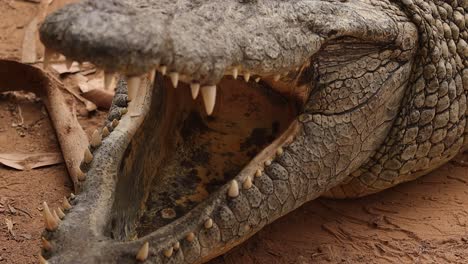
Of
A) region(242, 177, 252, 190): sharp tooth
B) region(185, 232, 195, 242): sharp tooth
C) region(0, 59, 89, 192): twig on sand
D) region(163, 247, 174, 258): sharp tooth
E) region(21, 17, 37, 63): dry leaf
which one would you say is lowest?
region(0, 59, 89, 192): twig on sand

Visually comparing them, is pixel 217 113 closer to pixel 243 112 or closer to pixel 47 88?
pixel 243 112

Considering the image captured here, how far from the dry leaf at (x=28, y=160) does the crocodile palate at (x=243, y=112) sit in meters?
0.69

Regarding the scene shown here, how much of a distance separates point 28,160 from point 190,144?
39.2 inches

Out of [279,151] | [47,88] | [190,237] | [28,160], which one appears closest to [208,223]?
[190,237]

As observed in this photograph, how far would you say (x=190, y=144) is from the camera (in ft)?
9.21

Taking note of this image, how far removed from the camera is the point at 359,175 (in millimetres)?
2906

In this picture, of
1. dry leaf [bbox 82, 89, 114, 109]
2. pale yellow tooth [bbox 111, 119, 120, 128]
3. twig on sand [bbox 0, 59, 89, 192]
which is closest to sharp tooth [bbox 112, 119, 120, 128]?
pale yellow tooth [bbox 111, 119, 120, 128]

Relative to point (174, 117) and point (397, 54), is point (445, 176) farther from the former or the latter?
point (174, 117)

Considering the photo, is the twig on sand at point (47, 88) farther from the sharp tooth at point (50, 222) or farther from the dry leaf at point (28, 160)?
the sharp tooth at point (50, 222)

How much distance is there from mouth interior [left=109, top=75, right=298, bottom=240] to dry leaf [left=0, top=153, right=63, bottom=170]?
34.3 inches

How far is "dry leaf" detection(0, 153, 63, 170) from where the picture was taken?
3.29 meters

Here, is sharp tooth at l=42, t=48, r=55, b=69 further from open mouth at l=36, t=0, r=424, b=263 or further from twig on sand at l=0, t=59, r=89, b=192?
twig on sand at l=0, t=59, r=89, b=192

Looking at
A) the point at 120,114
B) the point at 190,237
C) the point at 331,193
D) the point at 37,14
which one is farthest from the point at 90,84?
the point at 190,237

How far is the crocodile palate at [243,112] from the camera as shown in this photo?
1.94m
